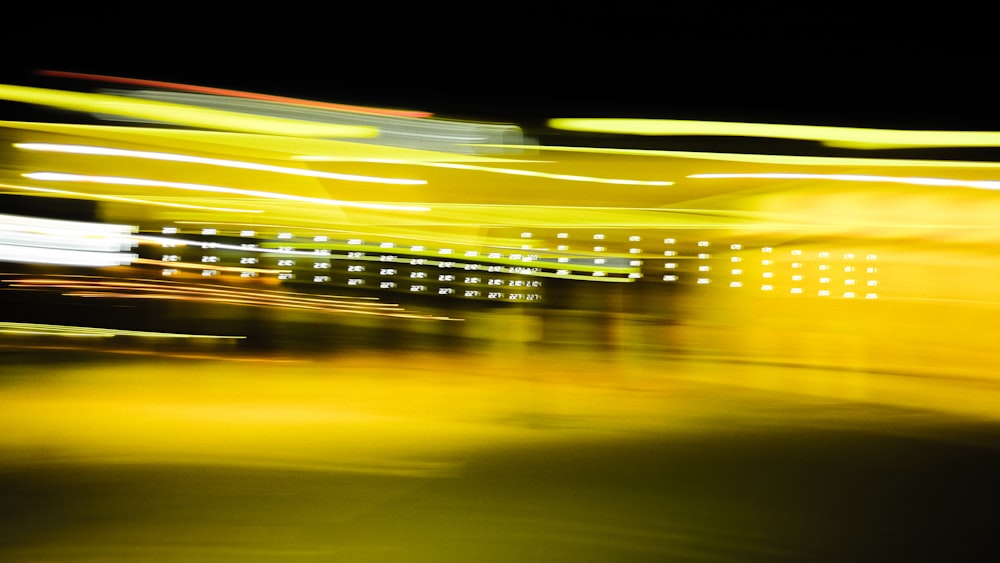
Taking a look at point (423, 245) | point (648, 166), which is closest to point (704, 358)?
point (648, 166)

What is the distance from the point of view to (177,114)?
5.39 metres

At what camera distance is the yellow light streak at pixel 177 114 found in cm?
537

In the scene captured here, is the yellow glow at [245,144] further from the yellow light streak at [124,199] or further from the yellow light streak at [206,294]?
the yellow light streak at [206,294]

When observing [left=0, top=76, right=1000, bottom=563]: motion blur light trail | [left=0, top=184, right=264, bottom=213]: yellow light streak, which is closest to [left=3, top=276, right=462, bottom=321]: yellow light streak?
[left=0, top=76, right=1000, bottom=563]: motion blur light trail

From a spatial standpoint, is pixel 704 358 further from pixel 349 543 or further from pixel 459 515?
pixel 349 543

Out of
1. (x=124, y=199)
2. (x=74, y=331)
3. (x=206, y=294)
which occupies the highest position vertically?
(x=124, y=199)

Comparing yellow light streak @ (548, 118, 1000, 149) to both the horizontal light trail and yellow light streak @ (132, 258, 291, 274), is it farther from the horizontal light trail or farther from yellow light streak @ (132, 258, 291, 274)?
yellow light streak @ (132, 258, 291, 274)

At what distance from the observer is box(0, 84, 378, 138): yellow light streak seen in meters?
5.37

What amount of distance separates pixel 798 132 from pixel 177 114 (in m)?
4.27

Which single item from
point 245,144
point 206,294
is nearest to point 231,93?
point 245,144

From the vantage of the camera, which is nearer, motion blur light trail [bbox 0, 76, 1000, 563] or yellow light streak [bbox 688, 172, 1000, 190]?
motion blur light trail [bbox 0, 76, 1000, 563]

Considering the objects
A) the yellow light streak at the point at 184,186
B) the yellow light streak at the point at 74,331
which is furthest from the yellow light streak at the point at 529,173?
the yellow light streak at the point at 74,331

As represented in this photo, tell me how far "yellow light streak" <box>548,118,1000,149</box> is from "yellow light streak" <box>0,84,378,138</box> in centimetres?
157

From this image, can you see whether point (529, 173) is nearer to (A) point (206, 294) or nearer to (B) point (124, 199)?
(A) point (206, 294)
